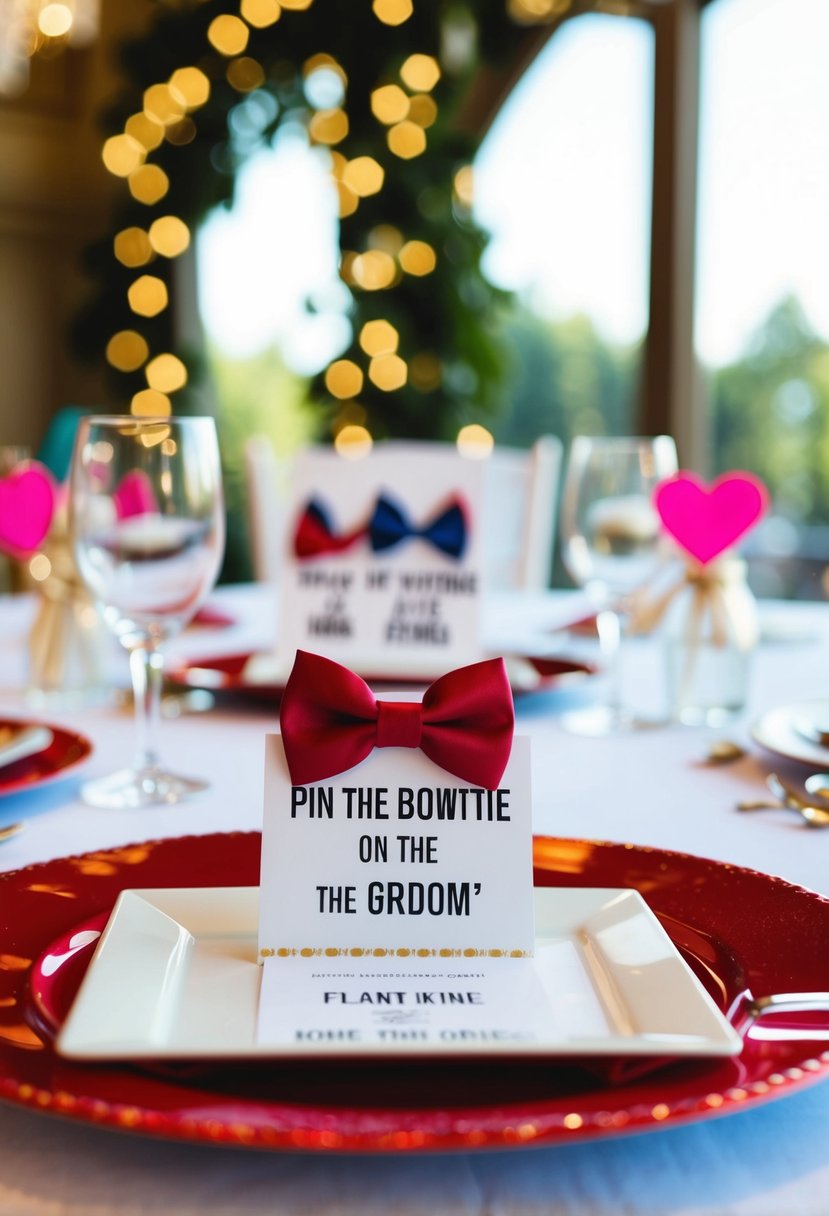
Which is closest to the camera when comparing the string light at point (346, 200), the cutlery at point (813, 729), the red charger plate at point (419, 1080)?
the red charger plate at point (419, 1080)

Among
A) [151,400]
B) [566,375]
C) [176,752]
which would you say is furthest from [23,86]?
[176,752]

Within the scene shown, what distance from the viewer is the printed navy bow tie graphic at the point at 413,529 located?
120cm

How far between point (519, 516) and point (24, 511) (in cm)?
129

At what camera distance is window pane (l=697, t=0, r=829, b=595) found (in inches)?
127

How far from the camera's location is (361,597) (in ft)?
3.97

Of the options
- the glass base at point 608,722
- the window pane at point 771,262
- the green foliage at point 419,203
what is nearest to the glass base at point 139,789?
the glass base at point 608,722

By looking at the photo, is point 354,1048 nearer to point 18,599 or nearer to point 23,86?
point 18,599

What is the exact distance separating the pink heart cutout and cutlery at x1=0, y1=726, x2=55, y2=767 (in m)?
0.28

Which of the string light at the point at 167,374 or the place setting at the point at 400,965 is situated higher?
the string light at the point at 167,374

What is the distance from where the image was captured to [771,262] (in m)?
3.37

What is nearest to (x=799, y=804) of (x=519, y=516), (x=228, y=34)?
(x=519, y=516)

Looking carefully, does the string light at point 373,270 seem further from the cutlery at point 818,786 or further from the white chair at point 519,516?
the cutlery at point 818,786

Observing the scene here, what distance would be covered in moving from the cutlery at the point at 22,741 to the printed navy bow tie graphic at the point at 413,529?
0.38 meters

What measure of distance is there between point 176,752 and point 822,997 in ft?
2.08
